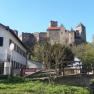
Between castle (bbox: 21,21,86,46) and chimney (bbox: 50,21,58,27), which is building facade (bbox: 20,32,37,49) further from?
chimney (bbox: 50,21,58,27)

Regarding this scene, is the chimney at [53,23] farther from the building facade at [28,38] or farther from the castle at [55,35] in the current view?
the building facade at [28,38]

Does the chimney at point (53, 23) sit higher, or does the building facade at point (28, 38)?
the chimney at point (53, 23)

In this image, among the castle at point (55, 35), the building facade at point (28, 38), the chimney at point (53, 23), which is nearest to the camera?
the castle at point (55, 35)

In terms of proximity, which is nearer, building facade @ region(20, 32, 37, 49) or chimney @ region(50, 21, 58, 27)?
building facade @ region(20, 32, 37, 49)

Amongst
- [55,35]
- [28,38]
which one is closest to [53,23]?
[55,35]

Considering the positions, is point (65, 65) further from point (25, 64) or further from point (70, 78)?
point (25, 64)

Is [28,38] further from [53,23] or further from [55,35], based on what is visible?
[53,23]

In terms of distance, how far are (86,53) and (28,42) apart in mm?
56605

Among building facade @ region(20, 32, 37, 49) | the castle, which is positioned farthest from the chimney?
building facade @ region(20, 32, 37, 49)

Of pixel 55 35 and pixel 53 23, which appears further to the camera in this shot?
pixel 53 23

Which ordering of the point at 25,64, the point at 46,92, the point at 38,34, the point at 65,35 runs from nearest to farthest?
the point at 46,92 < the point at 25,64 < the point at 65,35 < the point at 38,34

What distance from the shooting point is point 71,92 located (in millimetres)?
24656

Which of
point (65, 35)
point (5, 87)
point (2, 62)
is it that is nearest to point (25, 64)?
point (2, 62)

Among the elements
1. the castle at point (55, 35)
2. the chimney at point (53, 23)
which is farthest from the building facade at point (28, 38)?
the chimney at point (53, 23)
